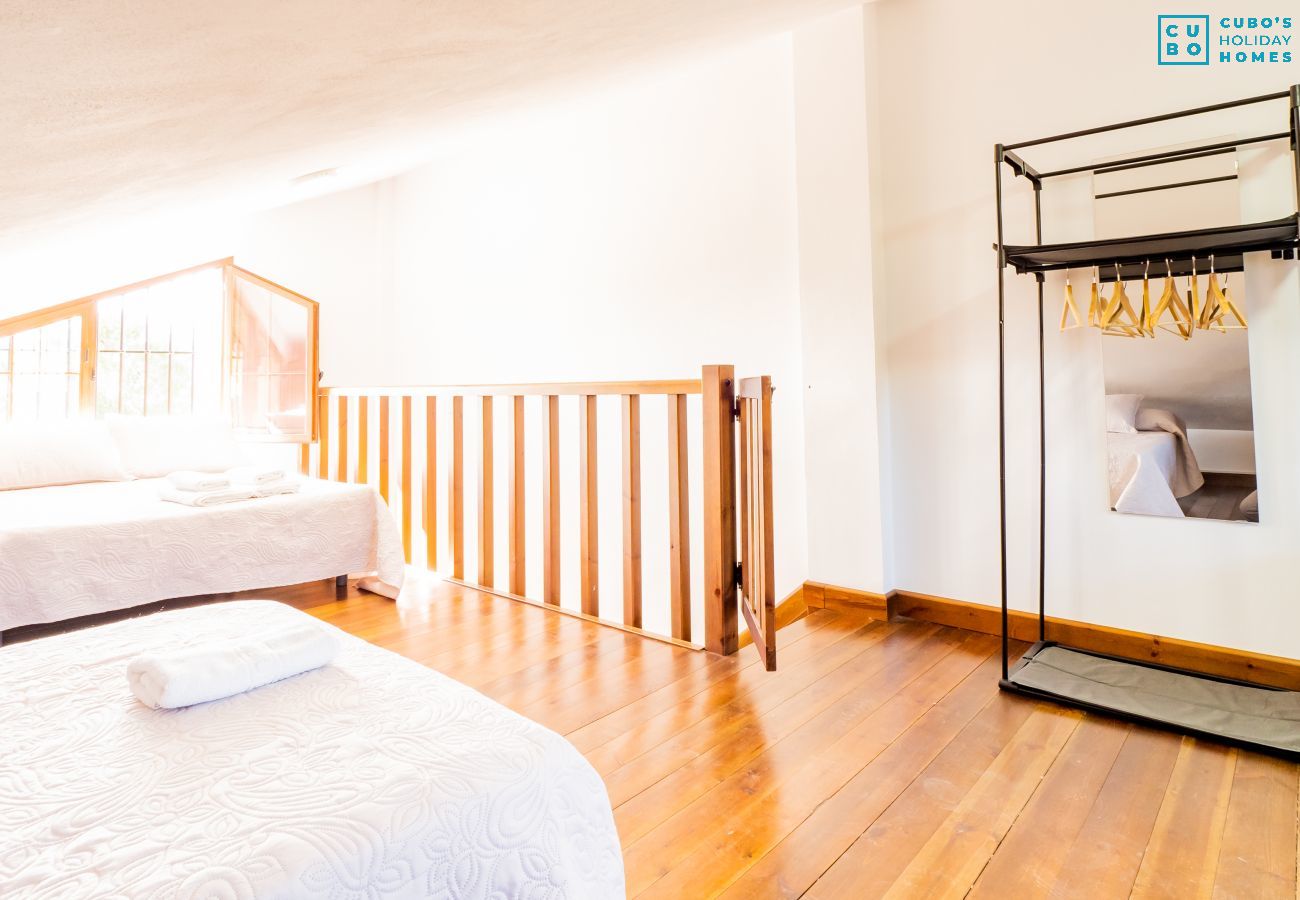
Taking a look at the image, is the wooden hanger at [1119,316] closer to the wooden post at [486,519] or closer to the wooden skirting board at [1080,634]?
the wooden skirting board at [1080,634]

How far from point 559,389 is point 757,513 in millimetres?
1015

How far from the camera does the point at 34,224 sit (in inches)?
77.6

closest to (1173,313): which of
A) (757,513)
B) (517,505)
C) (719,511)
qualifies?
(757,513)

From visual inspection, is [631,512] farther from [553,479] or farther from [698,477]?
[698,477]

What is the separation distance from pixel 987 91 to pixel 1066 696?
216 cm

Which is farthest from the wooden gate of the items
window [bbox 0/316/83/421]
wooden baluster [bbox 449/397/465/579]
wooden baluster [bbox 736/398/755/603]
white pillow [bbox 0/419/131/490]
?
window [bbox 0/316/83/421]

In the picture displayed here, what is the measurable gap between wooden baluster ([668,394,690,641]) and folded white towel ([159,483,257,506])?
1771 millimetres

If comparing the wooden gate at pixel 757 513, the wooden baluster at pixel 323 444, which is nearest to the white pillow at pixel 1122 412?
the wooden gate at pixel 757 513

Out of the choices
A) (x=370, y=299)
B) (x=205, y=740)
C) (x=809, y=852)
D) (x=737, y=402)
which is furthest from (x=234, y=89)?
(x=370, y=299)

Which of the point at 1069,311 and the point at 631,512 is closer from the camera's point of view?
the point at 1069,311

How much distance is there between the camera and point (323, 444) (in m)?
4.26

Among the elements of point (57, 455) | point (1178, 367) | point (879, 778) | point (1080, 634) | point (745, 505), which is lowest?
point (879, 778)

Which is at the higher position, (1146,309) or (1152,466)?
(1146,309)

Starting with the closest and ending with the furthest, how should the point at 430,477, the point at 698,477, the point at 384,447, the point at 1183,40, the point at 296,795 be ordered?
1. the point at 296,795
2. the point at 1183,40
3. the point at 430,477
4. the point at 698,477
5. the point at 384,447
